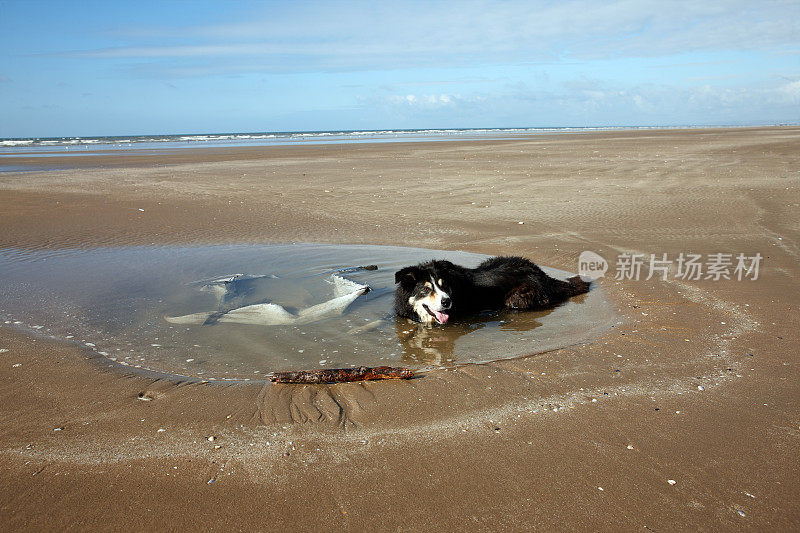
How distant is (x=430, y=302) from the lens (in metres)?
6.61

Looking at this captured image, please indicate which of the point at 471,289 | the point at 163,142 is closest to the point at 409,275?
the point at 471,289

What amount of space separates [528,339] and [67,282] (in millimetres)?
7026

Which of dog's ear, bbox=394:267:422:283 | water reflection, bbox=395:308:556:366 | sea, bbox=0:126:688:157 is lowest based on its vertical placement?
water reflection, bbox=395:308:556:366

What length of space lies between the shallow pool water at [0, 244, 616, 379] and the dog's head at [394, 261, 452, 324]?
173mm

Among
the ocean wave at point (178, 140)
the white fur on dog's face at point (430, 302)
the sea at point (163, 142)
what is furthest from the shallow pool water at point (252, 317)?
the ocean wave at point (178, 140)

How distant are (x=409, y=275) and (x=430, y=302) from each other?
1.77ft

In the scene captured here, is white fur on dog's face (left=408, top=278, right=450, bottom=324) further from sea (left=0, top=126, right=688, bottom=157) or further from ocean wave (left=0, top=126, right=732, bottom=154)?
ocean wave (left=0, top=126, right=732, bottom=154)

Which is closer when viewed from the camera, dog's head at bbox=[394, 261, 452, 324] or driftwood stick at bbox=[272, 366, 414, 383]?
driftwood stick at bbox=[272, 366, 414, 383]

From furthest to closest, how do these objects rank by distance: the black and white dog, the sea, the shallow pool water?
the sea
the black and white dog
the shallow pool water

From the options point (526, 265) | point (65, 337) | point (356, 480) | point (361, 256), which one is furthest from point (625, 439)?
point (361, 256)

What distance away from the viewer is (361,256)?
10234mm

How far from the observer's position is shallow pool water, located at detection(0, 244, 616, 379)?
5.61 meters

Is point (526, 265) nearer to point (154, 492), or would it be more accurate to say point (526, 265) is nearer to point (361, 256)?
point (361, 256)

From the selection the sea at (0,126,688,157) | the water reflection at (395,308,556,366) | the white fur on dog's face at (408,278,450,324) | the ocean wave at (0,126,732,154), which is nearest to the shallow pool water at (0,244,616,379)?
the water reflection at (395,308,556,366)
